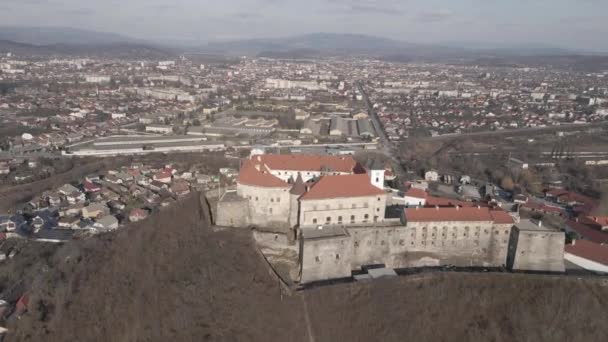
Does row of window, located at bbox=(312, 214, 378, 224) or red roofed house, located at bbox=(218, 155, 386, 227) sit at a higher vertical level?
red roofed house, located at bbox=(218, 155, 386, 227)

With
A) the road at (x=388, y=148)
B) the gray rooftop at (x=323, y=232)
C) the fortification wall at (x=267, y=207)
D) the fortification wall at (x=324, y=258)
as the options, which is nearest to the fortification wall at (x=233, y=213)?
the fortification wall at (x=267, y=207)

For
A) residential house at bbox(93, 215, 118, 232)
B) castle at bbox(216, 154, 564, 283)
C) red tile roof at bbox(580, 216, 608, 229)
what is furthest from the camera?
residential house at bbox(93, 215, 118, 232)

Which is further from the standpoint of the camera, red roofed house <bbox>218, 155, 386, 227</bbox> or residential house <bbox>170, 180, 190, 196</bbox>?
residential house <bbox>170, 180, 190, 196</bbox>

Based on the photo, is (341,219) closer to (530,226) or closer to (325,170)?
(325,170)

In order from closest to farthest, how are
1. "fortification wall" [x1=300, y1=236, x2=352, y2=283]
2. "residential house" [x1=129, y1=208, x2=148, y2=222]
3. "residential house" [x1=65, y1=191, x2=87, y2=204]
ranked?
"fortification wall" [x1=300, y1=236, x2=352, y2=283]
"residential house" [x1=129, y1=208, x2=148, y2=222]
"residential house" [x1=65, y1=191, x2=87, y2=204]

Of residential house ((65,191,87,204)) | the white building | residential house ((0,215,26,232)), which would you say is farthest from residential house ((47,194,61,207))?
the white building

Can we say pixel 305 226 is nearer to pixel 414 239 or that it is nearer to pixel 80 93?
pixel 414 239

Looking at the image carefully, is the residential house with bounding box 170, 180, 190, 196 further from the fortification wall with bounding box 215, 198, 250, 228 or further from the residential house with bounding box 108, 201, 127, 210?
the fortification wall with bounding box 215, 198, 250, 228

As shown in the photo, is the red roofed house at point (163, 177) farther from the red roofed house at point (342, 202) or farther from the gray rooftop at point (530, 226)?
the gray rooftop at point (530, 226)
